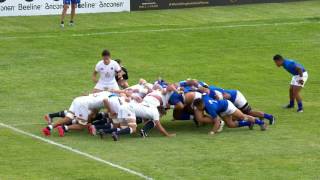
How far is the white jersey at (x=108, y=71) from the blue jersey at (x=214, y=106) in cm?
301

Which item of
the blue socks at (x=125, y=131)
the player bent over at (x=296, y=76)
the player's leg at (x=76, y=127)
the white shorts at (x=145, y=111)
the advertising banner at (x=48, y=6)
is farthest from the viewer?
Answer: the advertising banner at (x=48, y=6)

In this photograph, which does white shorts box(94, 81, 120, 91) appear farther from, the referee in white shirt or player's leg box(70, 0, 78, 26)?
player's leg box(70, 0, 78, 26)

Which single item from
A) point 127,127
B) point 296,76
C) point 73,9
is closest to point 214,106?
point 127,127

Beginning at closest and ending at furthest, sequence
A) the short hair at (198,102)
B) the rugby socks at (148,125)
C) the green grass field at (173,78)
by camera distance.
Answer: the green grass field at (173,78)
the rugby socks at (148,125)
the short hair at (198,102)

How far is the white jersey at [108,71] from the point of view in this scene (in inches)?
917

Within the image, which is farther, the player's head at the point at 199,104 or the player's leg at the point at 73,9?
the player's leg at the point at 73,9

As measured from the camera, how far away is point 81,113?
838 inches

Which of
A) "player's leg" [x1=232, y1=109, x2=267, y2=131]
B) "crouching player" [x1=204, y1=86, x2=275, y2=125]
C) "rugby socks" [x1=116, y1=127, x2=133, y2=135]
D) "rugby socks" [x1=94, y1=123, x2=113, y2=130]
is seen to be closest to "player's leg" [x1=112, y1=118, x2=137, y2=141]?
"rugby socks" [x1=116, y1=127, x2=133, y2=135]

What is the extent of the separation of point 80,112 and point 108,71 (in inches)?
90.6

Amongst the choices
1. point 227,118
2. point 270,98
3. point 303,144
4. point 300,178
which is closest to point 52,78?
point 270,98

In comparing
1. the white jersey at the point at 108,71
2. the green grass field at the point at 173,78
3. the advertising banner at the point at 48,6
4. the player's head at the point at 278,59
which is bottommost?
the green grass field at the point at 173,78

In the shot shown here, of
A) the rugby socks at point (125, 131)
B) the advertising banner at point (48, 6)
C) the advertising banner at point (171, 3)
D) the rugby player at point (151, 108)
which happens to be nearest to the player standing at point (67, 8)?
the advertising banner at point (48, 6)

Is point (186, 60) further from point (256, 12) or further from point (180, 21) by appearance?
point (256, 12)

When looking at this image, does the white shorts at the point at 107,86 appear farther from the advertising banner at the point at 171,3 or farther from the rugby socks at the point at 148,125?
the advertising banner at the point at 171,3
